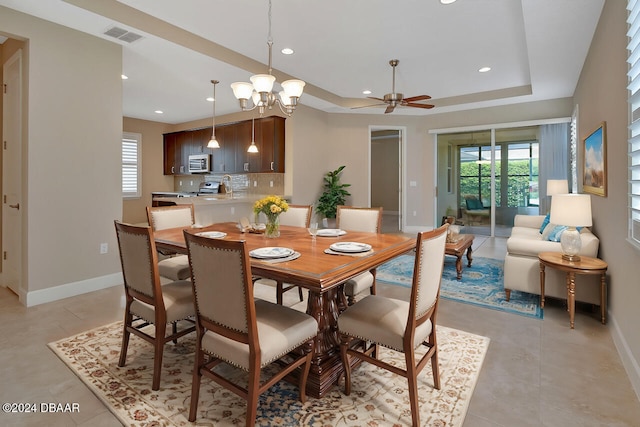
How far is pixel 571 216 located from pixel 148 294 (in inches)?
126

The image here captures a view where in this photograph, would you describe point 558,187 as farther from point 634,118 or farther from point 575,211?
point 634,118

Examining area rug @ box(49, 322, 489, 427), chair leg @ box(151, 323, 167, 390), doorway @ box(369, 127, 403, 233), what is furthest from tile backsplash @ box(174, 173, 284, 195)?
doorway @ box(369, 127, 403, 233)

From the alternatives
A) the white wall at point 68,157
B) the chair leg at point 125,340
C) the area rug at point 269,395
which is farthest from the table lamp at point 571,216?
the white wall at point 68,157

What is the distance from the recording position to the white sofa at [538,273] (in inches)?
112

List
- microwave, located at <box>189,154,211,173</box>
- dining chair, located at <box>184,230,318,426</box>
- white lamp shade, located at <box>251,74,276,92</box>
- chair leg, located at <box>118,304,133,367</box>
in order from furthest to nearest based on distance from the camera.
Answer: microwave, located at <box>189,154,211,173</box> → white lamp shade, located at <box>251,74,276,92</box> → chair leg, located at <box>118,304,133,367</box> → dining chair, located at <box>184,230,318,426</box>

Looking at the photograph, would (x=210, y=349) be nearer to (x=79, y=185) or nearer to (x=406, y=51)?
(x=79, y=185)

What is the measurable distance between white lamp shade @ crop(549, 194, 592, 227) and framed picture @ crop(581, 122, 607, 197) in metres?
0.33

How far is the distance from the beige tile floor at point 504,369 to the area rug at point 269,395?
80 millimetres

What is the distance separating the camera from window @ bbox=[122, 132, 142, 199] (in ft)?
25.1

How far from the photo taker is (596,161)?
3.23 metres

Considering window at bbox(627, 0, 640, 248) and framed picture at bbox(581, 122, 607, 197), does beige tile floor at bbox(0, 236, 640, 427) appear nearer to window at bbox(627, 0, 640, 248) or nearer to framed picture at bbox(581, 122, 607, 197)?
window at bbox(627, 0, 640, 248)

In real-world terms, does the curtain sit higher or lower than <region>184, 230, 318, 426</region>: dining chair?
higher

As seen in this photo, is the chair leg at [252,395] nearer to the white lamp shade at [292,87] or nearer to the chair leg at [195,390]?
the chair leg at [195,390]

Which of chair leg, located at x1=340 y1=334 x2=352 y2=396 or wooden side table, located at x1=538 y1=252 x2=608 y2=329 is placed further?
wooden side table, located at x1=538 y1=252 x2=608 y2=329
